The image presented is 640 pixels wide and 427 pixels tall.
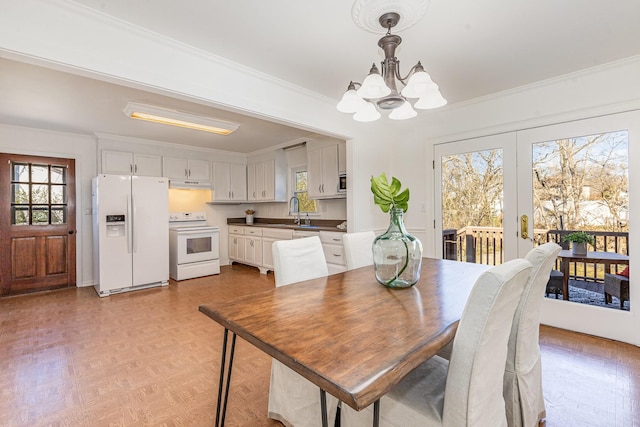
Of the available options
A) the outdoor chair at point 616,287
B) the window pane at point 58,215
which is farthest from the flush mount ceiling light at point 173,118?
the outdoor chair at point 616,287

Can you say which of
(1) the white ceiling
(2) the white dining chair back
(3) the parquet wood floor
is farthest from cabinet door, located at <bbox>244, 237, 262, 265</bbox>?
(2) the white dining chair back

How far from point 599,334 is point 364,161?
2.89m

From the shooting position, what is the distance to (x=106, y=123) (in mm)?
4016

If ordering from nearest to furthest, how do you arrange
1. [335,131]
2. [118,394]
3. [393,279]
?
[393,279] < [118,394] < [335,131]

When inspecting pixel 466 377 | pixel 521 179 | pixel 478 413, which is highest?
pixel 521 179

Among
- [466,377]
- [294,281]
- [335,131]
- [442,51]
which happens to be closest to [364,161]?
[335,131]

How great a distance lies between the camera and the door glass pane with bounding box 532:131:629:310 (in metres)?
2.63

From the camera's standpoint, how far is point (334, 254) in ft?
13.5

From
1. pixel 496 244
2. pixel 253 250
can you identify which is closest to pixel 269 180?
pixel 253 250

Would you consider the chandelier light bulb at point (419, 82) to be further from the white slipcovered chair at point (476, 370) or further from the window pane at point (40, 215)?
the window pane at point (40, 215)

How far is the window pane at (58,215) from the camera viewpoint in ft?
14.7

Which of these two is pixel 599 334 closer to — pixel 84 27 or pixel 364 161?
pixel 364 161

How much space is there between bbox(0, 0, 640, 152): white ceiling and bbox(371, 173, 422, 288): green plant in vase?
1160 mm

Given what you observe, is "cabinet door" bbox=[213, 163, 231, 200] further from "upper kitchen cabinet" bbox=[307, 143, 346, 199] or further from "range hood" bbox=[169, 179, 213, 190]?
"upper kitchen cabinet" bbox=[307, 143, 346, 199]
